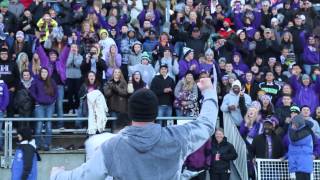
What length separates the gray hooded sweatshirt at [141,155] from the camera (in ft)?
13.1

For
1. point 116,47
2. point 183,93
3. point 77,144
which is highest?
point 116,47

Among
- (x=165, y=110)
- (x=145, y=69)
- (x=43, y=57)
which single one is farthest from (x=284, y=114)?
(x=43, y=57)

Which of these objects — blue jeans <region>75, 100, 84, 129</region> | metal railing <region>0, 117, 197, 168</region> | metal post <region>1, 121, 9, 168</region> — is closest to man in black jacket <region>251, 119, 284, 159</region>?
metal railing <region>0, 117, 197, 168</region>

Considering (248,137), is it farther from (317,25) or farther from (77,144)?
(317,25)

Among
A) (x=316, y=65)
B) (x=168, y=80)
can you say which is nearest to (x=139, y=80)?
(x=168, y=80)

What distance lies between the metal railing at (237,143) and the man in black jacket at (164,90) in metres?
1.12

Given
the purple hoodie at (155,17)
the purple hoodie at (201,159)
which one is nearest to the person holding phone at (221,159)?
the purple hoodie at (201,159)

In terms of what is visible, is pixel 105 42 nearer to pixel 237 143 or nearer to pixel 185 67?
pixel 185 67

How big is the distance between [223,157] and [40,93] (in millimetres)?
3668

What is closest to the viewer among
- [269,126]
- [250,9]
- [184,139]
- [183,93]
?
[184,139]

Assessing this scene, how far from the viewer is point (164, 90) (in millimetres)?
15383

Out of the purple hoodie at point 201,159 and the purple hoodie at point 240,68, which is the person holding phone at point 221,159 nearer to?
the purple hoodie at point 201,159

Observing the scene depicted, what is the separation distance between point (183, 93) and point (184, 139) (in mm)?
11354

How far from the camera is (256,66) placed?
1692 centimetres
